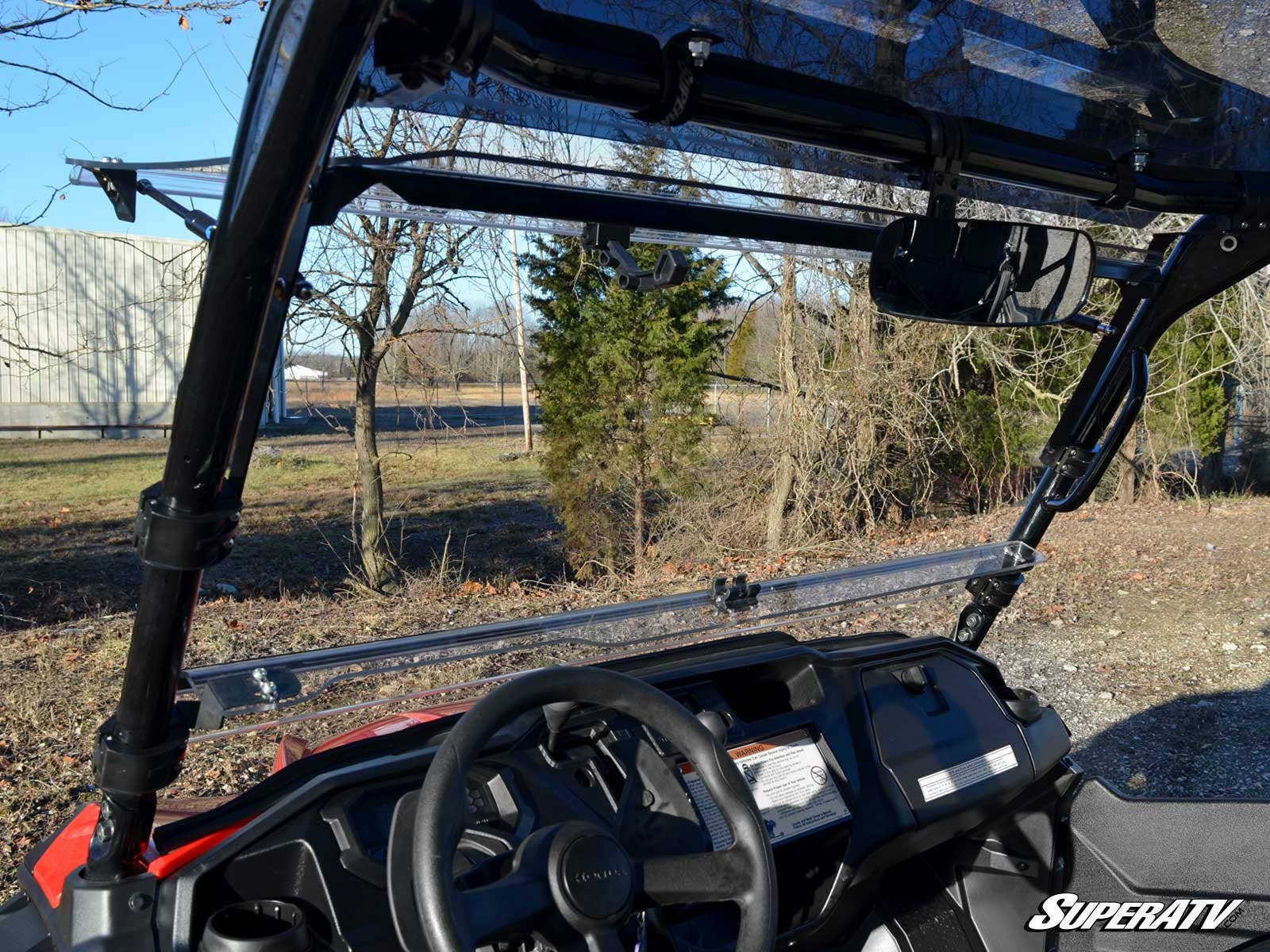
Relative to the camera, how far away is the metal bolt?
6.07 feet

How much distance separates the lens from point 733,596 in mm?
2723

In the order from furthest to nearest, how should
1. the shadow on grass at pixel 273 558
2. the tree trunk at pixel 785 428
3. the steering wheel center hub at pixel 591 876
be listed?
the tree trunk at pixel 785 428
the shadow on grass at pixel 273 558
the steering wheel center hub at pixel 591 876

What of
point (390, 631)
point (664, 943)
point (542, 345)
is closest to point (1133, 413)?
point (664, 943)

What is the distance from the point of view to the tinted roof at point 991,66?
6.45ft

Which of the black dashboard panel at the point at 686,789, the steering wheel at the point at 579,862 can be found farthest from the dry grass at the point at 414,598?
the steering wheel at the point at 579,862

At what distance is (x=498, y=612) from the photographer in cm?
721

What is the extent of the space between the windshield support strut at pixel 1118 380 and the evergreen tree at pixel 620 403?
338 inches

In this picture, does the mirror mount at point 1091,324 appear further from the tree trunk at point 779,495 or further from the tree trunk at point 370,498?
the tree trunk at point 779,495

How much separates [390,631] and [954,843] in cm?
434

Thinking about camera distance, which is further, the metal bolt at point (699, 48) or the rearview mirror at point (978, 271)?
the rearview mirror at point (978, 271)

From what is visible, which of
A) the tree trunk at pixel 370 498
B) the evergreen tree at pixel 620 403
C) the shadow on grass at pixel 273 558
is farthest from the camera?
the evergreen tree at pixel 620 403

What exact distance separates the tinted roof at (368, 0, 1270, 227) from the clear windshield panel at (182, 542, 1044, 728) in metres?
1.07

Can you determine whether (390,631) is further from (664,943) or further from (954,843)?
(664,943)

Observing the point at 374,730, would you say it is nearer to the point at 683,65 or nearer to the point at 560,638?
the point at 560,638
